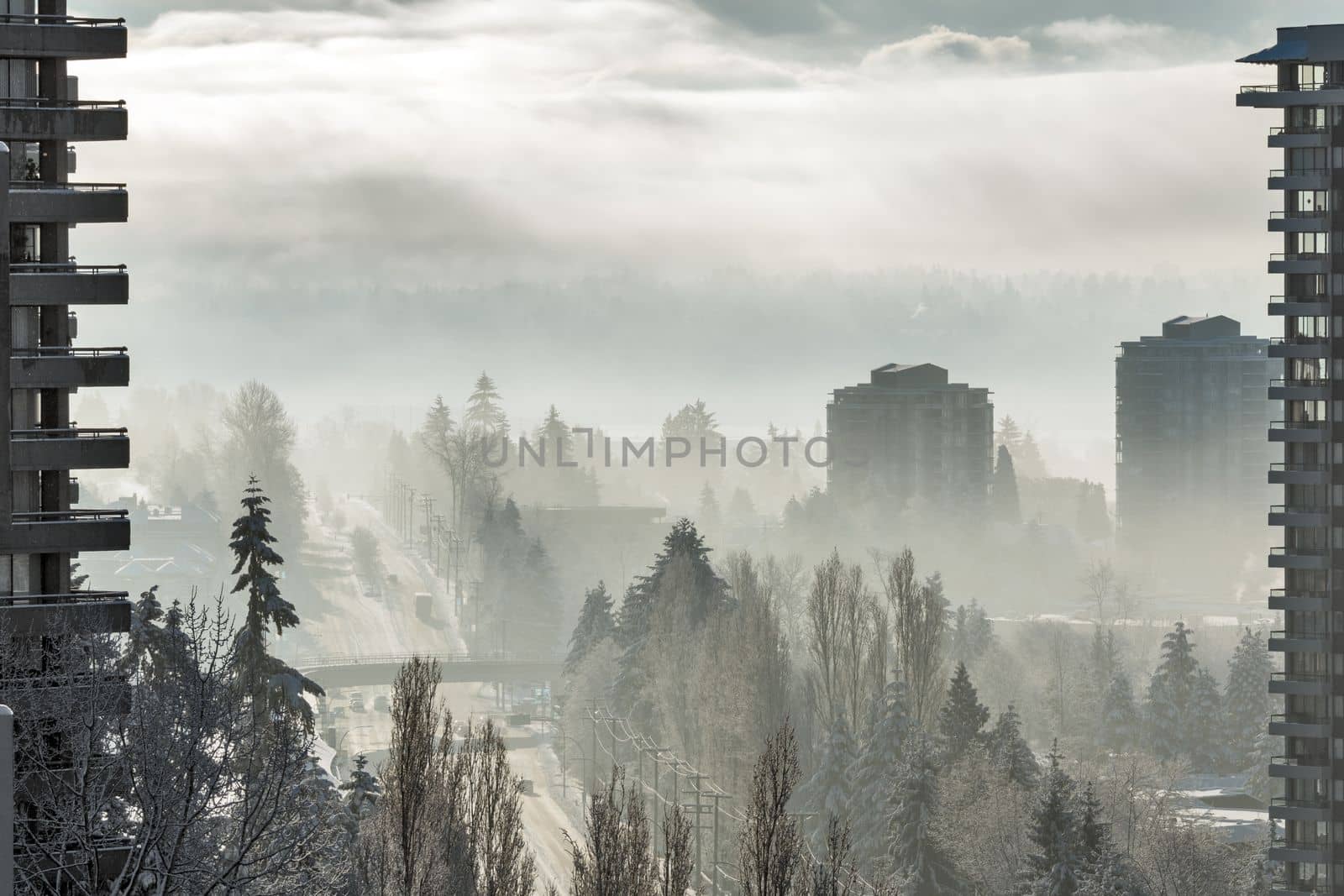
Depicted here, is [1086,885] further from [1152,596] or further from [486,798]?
[1152,596]

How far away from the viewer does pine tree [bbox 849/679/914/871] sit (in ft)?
203

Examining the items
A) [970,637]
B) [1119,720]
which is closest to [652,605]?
[1119,720]

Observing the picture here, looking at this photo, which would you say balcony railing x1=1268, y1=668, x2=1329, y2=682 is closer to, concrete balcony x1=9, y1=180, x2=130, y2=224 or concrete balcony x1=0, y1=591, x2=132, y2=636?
concrete balcony x1=0, y1=591, x2=132, y2=636

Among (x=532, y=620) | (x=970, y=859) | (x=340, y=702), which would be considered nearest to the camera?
(x=970, y=859)

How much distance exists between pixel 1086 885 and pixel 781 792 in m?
14.6

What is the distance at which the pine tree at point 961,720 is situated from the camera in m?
63.3

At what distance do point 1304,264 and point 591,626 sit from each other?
58184 mm

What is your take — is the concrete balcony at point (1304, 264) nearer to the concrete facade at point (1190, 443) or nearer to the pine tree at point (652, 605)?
the pine tree at point (652, 605)

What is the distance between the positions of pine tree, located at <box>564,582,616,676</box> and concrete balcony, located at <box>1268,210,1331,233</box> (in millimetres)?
55363

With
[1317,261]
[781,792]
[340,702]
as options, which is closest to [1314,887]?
[1317,261]

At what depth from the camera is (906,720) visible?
207ft

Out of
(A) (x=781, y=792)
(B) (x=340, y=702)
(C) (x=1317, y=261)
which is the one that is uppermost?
(C) (x=1317, y=261)

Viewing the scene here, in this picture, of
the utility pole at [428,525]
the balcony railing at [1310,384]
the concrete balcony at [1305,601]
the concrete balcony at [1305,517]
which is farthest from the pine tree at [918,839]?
the utility pole at [428,525]

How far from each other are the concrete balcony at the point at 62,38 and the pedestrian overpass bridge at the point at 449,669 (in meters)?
78.9
